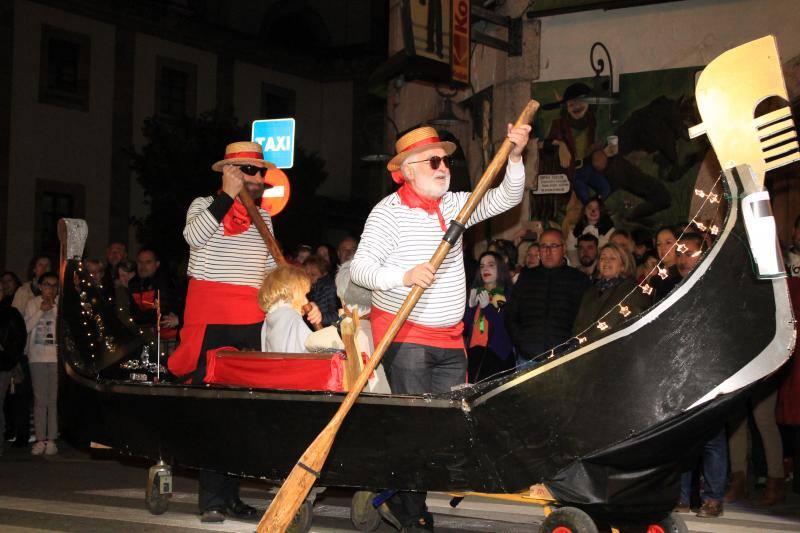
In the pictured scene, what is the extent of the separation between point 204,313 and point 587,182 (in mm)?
8289

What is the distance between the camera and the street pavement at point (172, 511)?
25.7ft

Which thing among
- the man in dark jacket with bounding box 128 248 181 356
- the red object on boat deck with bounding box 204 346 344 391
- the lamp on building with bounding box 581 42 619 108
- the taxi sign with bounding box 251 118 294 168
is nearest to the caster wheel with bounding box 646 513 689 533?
the red object on boat deck with bounding box 204 346 344 391

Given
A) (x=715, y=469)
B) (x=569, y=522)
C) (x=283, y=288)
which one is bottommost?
(x=715, y=469)

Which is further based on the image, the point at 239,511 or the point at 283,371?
the point at 239,511

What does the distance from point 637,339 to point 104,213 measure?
31.2m

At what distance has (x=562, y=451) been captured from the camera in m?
5.79

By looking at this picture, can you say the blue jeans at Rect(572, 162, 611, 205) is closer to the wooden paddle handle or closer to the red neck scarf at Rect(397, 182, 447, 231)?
the wooden paddle handle

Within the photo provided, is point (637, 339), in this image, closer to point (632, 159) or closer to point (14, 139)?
point (632, 159)

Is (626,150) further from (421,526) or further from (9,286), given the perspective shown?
(421,526)

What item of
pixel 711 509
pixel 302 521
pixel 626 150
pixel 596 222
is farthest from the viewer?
pixel 626 150

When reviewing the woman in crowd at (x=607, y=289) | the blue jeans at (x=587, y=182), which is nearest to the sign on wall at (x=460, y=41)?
the blue jeans at (x=587, y=182)

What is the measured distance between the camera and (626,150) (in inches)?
600

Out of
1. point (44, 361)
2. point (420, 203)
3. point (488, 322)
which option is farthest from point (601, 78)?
point (420, 203)

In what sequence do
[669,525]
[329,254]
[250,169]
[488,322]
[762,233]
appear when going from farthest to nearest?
[329,254]
[488,322]
[250,169]
[669,525]
[762,233]
